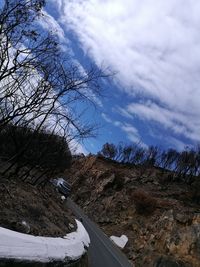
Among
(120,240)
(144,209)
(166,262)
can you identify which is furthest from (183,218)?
(144,209)

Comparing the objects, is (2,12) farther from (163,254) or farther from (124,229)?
(124,229)

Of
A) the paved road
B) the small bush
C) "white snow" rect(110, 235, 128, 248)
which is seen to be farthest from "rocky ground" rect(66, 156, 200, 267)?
the paved road

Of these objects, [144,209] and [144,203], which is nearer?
[144,209]

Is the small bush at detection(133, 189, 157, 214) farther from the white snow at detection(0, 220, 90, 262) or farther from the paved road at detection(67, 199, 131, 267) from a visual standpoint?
the white snow at detection(0, 220, 90, 262)

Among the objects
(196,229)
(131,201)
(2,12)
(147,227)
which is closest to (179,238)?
(196,229)

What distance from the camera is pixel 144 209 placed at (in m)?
40.5

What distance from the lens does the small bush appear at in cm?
4006

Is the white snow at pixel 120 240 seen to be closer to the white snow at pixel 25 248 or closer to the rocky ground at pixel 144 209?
the rocky ground at pixel 144 209

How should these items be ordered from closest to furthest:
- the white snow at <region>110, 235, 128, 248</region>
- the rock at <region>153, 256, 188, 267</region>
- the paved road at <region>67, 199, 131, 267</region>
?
the paved road at <region>67, 199, 131, 267</region>, the rock at <region>153, 256, 188, 267</region>, the white snow at <region>110, 235, 128, 248</region>

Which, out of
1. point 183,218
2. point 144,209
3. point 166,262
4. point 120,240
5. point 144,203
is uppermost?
point 144,203

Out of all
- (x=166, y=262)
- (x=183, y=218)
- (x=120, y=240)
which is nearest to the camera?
(x=166, y=262)

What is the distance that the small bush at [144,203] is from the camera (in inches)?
1577

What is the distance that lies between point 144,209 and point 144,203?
2.96ft

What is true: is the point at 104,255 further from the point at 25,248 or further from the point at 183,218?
the point at 25,248
